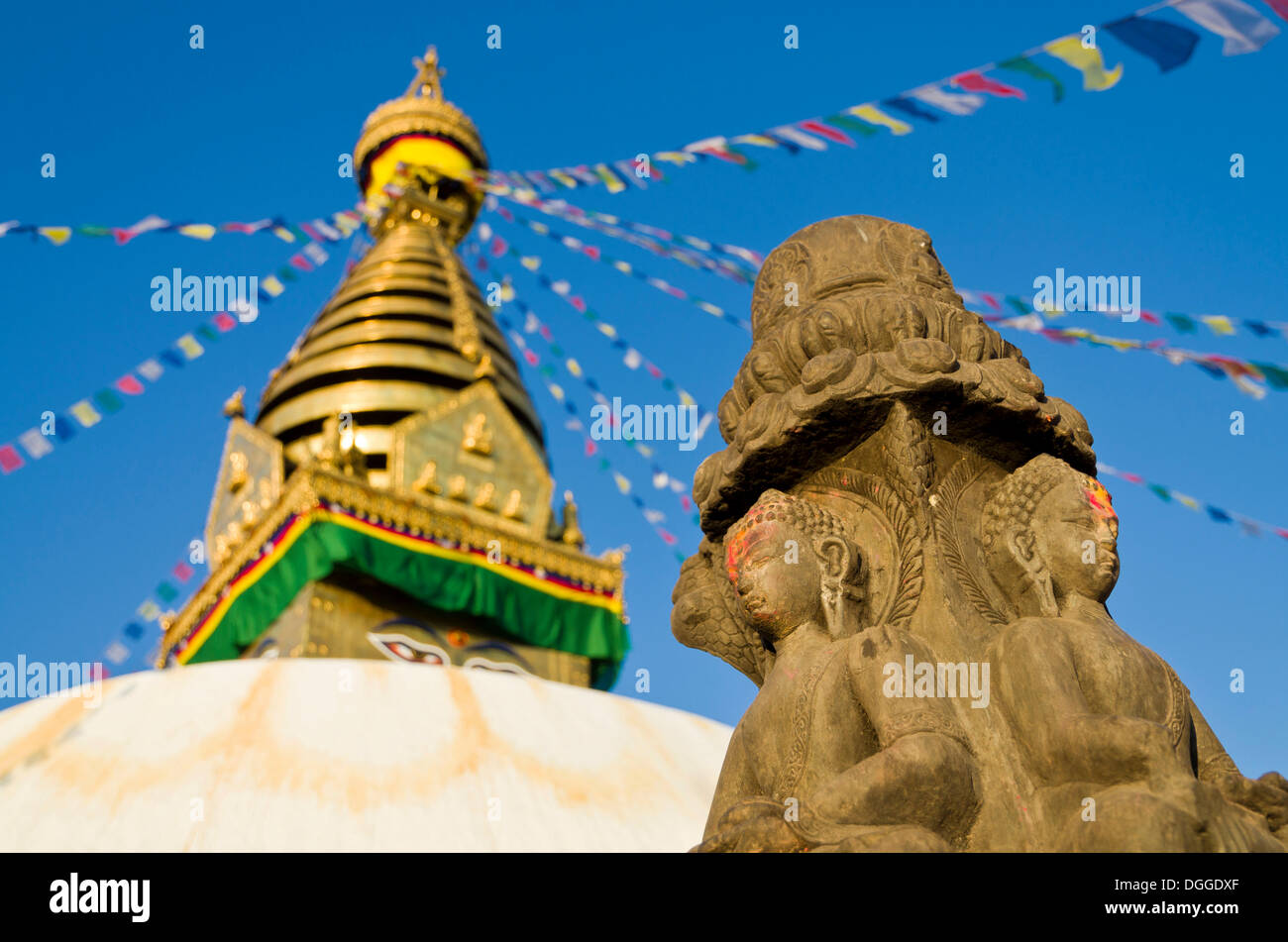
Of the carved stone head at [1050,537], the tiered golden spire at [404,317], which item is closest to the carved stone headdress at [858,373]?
the carved stone head at [1050,537]

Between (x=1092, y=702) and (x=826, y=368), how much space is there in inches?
44.3

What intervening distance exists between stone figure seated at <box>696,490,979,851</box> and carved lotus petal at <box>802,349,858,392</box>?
1.09 ft

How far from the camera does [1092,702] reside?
108 inches

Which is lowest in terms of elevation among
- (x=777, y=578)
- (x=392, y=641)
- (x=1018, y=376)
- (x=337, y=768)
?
(x=337, y=768)

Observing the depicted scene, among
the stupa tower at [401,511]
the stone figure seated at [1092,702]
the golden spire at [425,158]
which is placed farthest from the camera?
the golden spire at [425,158]

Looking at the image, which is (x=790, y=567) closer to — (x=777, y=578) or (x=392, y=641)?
(x=777, y=578)

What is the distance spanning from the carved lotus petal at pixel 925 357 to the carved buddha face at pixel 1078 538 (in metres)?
→ 0.47

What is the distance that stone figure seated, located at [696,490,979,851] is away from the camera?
99.0 inches

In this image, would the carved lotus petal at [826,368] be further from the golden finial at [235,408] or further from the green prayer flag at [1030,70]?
the golden finial at [235,408]

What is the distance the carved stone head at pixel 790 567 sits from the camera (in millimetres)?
3109

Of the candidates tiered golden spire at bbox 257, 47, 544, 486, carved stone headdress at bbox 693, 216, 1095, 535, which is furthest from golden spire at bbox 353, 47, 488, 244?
carved stone headdress at bbox 693, 216, 1095, 535

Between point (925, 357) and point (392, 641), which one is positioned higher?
point (392, 641)

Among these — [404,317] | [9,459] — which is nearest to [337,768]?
[9,459]
